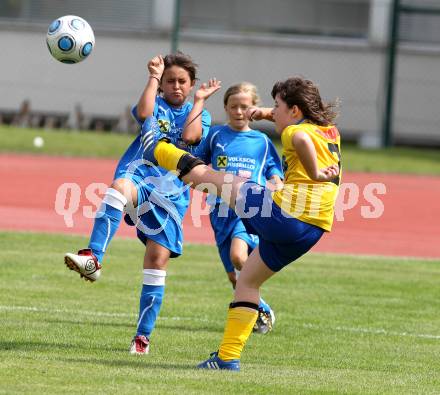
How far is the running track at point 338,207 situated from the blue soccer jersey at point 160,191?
20.6ft

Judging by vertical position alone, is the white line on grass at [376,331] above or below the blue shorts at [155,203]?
below

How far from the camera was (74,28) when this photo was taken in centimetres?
825

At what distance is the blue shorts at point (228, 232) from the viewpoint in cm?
893

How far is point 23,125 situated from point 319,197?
23.7 meters

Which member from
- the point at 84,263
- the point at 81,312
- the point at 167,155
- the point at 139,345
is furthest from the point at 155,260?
the point at 81,312

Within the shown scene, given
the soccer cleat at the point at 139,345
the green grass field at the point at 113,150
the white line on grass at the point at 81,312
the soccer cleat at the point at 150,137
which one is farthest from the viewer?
the green grass field at the point at 113,150

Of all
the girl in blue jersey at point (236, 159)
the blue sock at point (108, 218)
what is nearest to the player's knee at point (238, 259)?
the girl in blue jersey at point (236, 159)

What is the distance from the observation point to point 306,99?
660 centimetres

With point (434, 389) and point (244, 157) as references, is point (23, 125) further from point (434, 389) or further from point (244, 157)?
point (434, 389)

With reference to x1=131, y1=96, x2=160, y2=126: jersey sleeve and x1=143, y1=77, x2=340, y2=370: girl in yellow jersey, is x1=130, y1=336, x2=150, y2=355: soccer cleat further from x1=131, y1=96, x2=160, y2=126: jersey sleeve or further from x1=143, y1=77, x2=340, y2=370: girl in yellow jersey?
x1=131, y1=96, x2=160, y2=126: jersey sleeve

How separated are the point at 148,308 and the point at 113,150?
16.7 meters

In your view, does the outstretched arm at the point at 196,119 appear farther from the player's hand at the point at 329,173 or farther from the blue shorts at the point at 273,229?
the player's hand at the point at 329,173

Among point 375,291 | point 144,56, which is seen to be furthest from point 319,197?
point 144,56

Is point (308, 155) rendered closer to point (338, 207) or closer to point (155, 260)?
point (155, 260)
